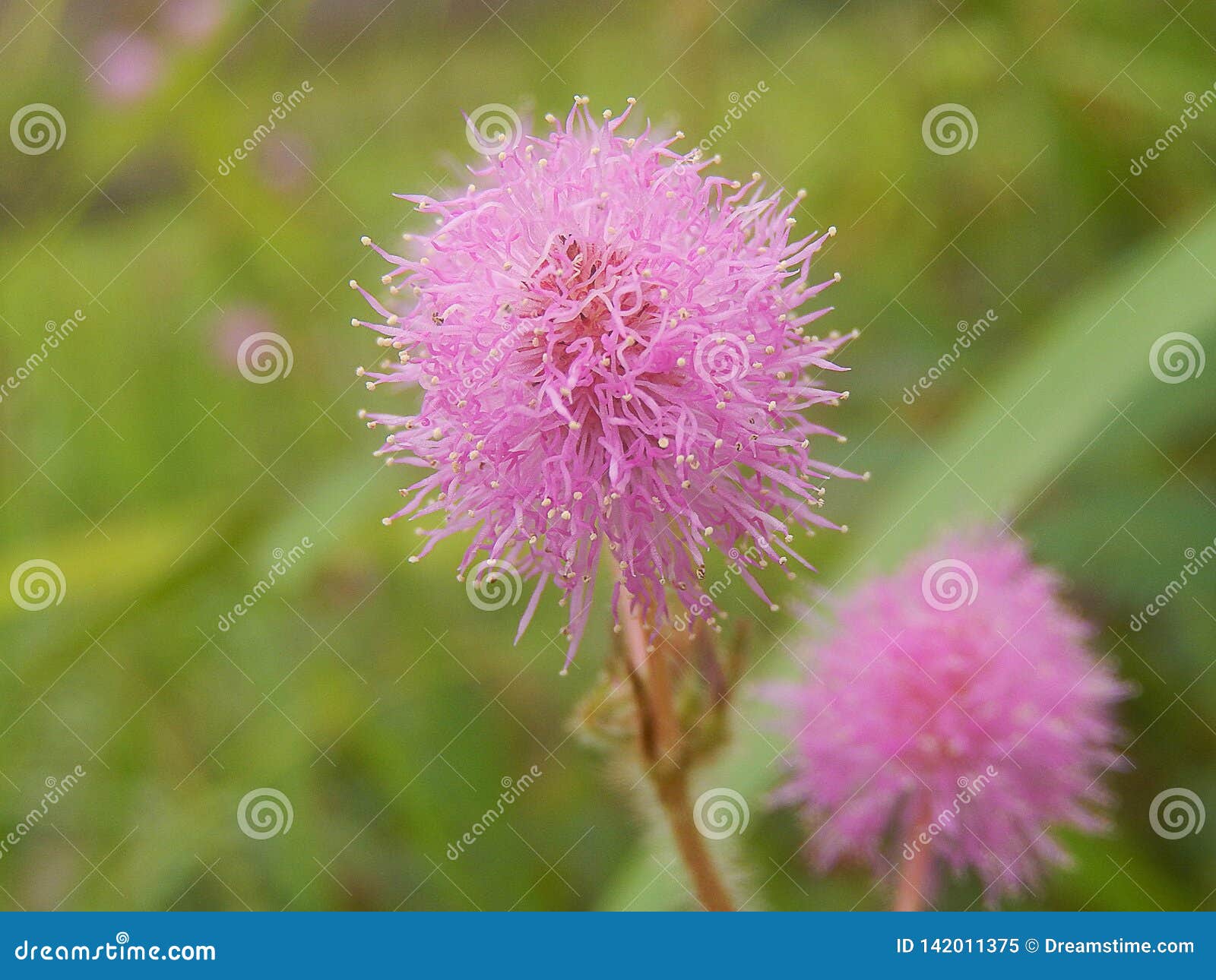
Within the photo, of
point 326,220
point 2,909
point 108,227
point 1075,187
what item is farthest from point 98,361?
point 1075,187

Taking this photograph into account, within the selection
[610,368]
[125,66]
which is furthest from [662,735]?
[125,66]

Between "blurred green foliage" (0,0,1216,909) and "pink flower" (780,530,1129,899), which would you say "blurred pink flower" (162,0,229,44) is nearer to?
"blurred green foliage" (0,0,1216,909)

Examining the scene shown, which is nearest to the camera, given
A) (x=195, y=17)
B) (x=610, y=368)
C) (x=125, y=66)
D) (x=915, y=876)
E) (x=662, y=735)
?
(x=610, y=368)

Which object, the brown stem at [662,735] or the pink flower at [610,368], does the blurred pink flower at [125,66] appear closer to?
the pink flower at [610,368]

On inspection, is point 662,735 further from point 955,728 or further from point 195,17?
point 195,17

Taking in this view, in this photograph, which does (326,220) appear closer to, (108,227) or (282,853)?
(108,227)

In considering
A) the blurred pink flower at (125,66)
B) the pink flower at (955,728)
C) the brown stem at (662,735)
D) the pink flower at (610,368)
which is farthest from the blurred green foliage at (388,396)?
the pink flower at (610,368)
